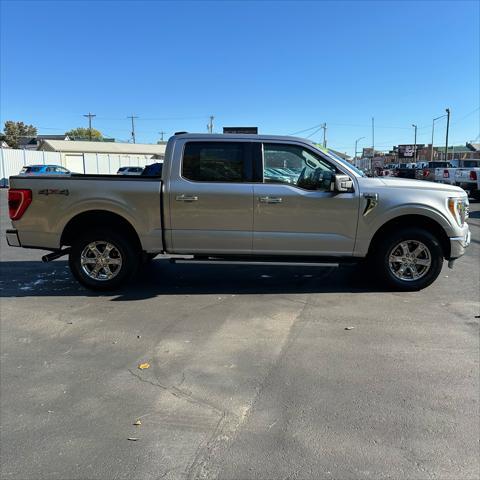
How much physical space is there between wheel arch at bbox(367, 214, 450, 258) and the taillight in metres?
4.52

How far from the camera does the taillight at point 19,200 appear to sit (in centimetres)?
617

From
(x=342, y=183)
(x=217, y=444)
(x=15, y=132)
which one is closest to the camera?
(x=217, y=444)

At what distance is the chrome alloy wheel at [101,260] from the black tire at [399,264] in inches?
134

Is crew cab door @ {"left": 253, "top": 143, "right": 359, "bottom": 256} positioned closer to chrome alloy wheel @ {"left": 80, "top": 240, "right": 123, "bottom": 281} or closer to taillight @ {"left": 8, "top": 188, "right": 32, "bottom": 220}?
chrome alloy wheel @ {"left": 80, "top": 240, "right": 123, "bottom": 281}

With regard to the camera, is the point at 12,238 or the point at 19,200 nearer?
the point at 19,200

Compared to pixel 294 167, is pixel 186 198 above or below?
below

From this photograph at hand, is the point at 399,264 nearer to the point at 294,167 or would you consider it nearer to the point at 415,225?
the point at 415,225

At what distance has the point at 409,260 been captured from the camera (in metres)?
6.29

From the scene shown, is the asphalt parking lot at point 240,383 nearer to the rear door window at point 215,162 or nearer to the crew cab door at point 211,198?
the crew cab door at point 211,198

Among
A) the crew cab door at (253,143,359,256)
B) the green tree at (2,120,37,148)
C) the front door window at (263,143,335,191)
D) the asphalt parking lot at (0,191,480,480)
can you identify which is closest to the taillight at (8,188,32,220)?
the asphalt parking lot at (0,191,480,480)

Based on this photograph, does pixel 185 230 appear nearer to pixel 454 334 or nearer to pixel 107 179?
pixel 107 179

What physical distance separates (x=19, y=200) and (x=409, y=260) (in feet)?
16.9

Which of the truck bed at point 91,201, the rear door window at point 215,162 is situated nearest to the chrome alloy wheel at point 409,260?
the rear door window at point 215,162

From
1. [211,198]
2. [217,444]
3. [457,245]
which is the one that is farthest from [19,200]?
[457,245]
